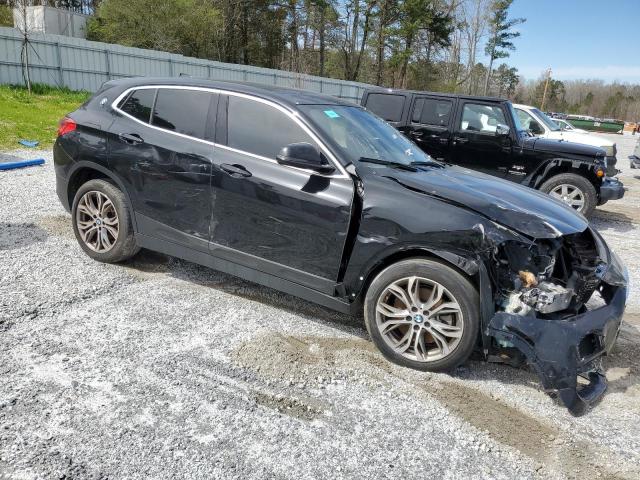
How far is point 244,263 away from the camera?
13.1 ft

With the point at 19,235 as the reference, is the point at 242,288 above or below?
below

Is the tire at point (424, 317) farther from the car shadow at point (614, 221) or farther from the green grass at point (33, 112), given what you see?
the green grass at point (33, 112)

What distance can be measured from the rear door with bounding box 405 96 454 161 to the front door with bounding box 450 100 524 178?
17cm

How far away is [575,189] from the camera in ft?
27.5

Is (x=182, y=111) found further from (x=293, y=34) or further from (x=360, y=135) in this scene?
(x=293, y=34)

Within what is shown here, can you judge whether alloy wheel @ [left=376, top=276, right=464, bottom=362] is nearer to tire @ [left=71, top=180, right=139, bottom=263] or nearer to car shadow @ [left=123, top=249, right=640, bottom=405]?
car shadow @ [left=123, top=249, right=640, bottom=405]

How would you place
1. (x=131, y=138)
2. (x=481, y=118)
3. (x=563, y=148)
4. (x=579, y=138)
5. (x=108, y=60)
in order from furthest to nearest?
(x=108, y=60), (x=579, y=138), (x=481, y=118), (x=563, y=148), (x=131, y=138)

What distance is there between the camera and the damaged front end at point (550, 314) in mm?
3051

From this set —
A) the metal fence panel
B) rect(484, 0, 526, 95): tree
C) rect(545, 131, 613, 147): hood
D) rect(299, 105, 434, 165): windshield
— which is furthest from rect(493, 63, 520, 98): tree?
rect(299, 105, 434, 165): windshield

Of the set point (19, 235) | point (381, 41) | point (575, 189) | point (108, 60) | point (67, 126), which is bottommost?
point (19, 235)

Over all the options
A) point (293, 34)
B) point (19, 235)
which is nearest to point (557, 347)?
point (19, 235)

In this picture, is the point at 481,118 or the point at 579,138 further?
the point at 579,138

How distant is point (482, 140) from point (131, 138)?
20.4 ft

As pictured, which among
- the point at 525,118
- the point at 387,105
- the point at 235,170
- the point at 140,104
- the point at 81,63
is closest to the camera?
the point at 235,170
